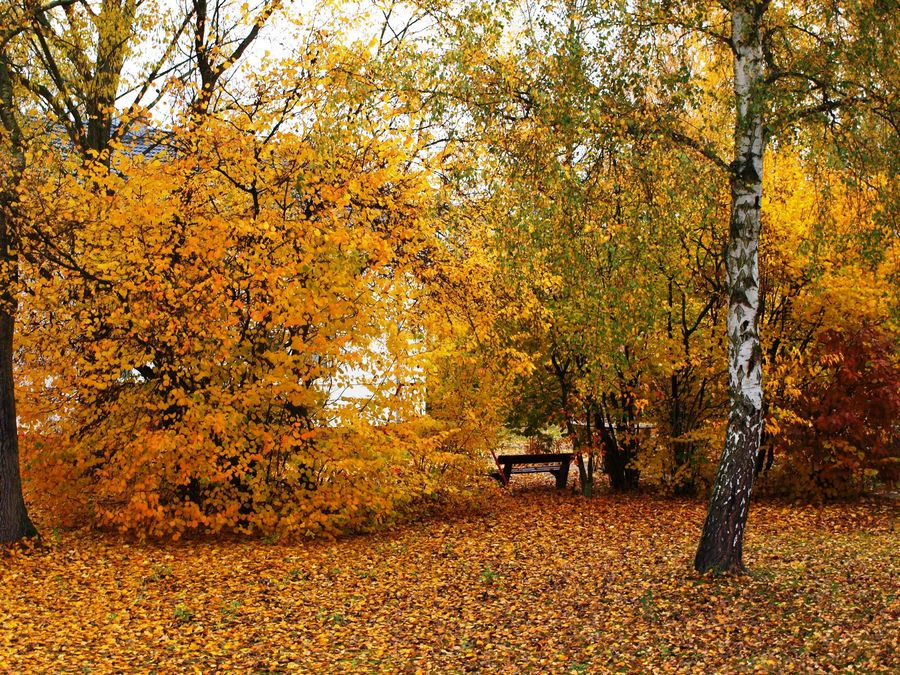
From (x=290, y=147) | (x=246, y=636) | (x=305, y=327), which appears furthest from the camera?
(x=305, y=327)

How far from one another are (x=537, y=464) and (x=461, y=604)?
7.89 metres

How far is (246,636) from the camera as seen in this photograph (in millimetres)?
6785

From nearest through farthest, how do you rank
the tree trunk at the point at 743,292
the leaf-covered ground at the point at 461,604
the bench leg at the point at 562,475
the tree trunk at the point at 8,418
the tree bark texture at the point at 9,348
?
1. the leaf-covered ground at the point at 461,604
2. the tree trunk at the point at 743,292
3. the tree bark texture at the point at 9,348
4. the tree trunk at the point at 8,418
5. the bench leg at the point at 562,475

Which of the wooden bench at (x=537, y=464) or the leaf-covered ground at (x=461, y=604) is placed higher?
the wooden bench at (x=537, y=464)

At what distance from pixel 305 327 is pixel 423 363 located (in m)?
1.45

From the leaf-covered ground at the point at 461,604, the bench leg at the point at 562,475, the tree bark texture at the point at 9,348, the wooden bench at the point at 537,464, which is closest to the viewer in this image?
the leaf-covered ground at the point at 461,604

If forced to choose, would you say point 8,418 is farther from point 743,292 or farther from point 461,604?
point 743,292

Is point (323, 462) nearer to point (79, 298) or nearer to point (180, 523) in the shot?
point (180, 523)

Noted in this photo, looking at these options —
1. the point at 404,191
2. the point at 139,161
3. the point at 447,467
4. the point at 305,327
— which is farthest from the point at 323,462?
the point at 139,161

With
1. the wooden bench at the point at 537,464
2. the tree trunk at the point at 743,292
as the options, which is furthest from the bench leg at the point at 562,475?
the tree trunk at the point at 743,292

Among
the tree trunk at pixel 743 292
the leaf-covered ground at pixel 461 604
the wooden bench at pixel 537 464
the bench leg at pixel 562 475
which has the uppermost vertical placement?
the tree trunk at pixel 743 292

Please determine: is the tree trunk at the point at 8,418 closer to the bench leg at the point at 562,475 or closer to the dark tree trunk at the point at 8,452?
the dark tree trunk at the point at 8,452

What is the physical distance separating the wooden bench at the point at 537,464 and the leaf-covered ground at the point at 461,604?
368 cm

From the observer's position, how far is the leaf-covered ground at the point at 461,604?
604 cm
